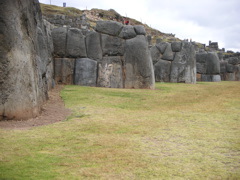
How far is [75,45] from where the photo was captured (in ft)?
53.5

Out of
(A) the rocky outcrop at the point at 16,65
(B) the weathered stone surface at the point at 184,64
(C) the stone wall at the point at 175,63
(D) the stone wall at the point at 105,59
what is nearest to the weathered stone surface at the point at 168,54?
(C) the stone wall at the point at 175,63

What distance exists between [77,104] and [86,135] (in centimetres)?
423

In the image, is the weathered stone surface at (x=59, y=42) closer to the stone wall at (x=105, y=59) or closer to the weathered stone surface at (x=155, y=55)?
the stone wall at (x=105, y=59)

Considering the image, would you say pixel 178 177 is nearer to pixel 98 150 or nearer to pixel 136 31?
pixel 98 150

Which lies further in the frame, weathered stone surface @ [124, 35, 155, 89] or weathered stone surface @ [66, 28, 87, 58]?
weathered stone surface @ [66, 28, 87, 58]

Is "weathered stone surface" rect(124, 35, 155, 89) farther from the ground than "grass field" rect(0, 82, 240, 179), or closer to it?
farther from the ground

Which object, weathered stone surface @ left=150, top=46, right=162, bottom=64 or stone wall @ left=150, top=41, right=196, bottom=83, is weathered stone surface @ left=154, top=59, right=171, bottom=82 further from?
weathered stone surface @ left=150, top=46, right=162, bottom=64

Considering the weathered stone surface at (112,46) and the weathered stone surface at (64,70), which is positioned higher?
the weathered stone surface at (112,46)

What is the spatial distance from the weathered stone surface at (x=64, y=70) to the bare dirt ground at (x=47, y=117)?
507 centimetres

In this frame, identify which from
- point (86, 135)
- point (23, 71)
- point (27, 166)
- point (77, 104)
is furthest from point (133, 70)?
point (27, 166)

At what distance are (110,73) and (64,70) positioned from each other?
8.13ft

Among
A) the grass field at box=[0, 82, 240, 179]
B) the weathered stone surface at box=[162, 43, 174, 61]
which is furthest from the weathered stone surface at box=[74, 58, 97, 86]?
the weathered stone surface at box=[162, 43, 174, 61]

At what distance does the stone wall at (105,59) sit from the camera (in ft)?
53.1

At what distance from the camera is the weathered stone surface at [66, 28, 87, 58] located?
16281mm
